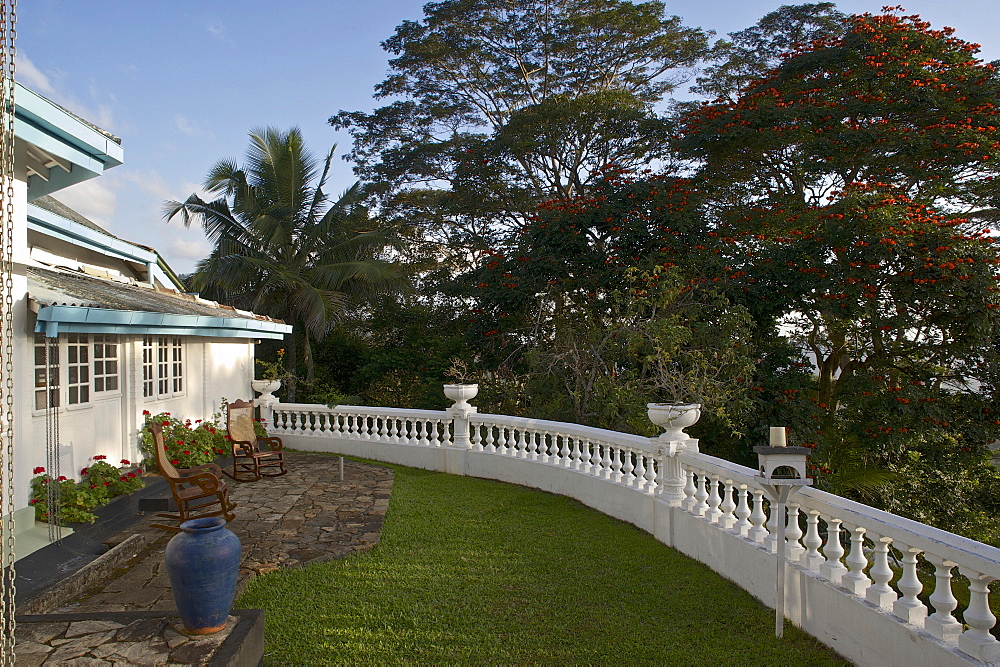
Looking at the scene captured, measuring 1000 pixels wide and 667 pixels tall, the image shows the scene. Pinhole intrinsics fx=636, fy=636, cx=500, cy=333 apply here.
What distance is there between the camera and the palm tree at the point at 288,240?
17.1 meters

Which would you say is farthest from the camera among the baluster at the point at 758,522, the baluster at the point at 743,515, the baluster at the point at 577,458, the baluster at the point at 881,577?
the baluster at the point at 577,458

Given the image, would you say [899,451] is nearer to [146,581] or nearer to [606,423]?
[606,423]

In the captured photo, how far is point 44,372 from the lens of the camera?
6957 millimetres

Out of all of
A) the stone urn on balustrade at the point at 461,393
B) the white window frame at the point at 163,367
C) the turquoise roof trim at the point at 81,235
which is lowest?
the stone urn on balustrade at the point at 461,393

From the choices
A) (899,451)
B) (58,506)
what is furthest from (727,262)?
(58,506)

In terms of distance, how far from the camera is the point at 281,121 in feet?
61.2

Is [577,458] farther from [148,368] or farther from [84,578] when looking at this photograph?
[148,368]

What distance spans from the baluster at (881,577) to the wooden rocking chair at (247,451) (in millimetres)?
8389

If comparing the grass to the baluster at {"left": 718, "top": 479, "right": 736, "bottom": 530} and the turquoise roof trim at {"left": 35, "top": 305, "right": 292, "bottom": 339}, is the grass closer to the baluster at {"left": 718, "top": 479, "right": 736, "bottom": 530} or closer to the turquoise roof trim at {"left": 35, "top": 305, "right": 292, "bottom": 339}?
the baluster at {"left": 718, "top": 479, "right": 736, "bottom": 530}

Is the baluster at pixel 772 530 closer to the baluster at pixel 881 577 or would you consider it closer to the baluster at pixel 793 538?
the baluster at pixel 793 538

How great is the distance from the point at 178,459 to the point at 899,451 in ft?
37.0

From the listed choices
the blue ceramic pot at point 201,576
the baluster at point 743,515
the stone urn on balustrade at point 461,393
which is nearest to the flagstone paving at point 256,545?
the blue ceramic pot at point 201,576

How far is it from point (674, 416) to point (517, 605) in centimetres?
262

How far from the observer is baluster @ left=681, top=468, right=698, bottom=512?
6.43 m
